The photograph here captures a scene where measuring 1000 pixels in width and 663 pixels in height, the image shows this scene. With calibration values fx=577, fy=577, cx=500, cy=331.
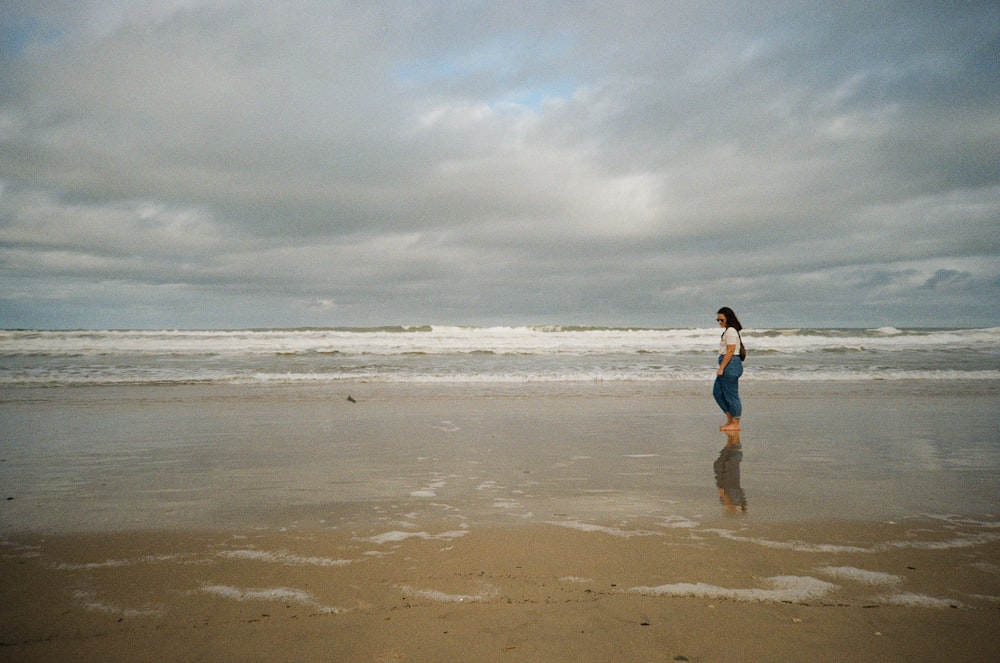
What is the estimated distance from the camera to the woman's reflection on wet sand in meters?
5.26

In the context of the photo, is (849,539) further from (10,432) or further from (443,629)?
(10,432)

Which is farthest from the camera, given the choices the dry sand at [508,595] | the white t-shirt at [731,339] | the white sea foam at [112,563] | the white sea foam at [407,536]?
the white t-shirt at [731,339]

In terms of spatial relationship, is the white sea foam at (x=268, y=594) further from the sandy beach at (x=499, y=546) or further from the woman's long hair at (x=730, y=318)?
the woman's long hair at (x=730, y=318)

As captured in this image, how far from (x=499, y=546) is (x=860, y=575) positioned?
2308 mm

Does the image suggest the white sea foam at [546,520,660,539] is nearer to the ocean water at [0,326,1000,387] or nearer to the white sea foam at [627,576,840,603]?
the white sea foam at [627,576,840,603]

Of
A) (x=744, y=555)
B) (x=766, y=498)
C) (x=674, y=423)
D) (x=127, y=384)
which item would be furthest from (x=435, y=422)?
(x=127, y=384)

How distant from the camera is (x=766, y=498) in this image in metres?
5.48

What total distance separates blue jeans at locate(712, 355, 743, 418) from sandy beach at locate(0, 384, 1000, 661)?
21.9 inches

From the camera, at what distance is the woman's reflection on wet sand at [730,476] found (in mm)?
5259

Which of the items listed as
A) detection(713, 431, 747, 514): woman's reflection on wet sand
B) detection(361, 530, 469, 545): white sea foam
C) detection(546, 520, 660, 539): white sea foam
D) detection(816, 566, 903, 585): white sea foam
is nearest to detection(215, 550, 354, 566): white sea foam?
detection(361, 530, 469, 545): white sea foam

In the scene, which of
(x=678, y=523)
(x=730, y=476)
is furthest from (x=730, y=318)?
(x=678, y=523)

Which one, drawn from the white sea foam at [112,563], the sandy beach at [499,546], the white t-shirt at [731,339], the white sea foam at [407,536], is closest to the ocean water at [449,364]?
the white t-shirt at [731,339]

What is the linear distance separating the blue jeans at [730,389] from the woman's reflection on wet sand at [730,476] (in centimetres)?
55

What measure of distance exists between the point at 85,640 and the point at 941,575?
4.88 m
